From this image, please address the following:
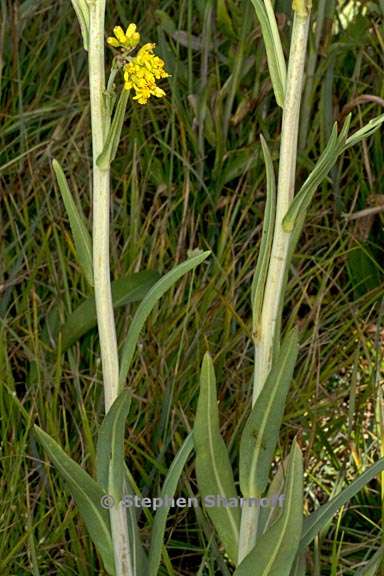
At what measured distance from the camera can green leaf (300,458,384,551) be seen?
1367 mm

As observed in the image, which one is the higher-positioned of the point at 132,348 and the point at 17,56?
the point at 17,56

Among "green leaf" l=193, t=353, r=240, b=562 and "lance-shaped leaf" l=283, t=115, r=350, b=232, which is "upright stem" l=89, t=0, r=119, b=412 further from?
"lance-shaped leaf" l=283, t=115, r=350, b=232

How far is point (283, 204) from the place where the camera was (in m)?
1.30

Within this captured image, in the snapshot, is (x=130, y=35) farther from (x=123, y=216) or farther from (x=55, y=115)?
(x=55, y=115)

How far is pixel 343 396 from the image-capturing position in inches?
79.2

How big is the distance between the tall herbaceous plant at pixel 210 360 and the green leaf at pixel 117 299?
0.52m

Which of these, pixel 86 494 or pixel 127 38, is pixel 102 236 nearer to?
pixel 127 38

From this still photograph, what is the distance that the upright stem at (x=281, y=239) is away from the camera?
4.13 feet

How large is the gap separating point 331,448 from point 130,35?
914mm

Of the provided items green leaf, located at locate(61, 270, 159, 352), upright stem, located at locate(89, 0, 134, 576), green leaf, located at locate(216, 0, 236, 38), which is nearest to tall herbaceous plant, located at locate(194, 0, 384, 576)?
upright stem, located at locate(89, 0, 134, 576)

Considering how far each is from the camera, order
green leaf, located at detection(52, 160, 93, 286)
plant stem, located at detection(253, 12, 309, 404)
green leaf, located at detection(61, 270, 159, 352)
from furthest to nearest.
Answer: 1. green leaf, located at detection(61, 270, 159, 352)
2. green leaf, located at detection(52, 160, 93, 286)
3. plant stem, located at detection(253, 12, 309, 404)

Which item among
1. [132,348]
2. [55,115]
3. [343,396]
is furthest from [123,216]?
[132,348]

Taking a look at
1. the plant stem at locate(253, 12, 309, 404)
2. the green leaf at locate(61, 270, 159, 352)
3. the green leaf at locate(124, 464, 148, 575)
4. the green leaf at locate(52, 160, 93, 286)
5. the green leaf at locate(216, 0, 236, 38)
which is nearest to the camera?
the plant stem at locate(253, 12, 309, 404)

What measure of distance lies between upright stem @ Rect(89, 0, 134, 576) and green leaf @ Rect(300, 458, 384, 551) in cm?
24
